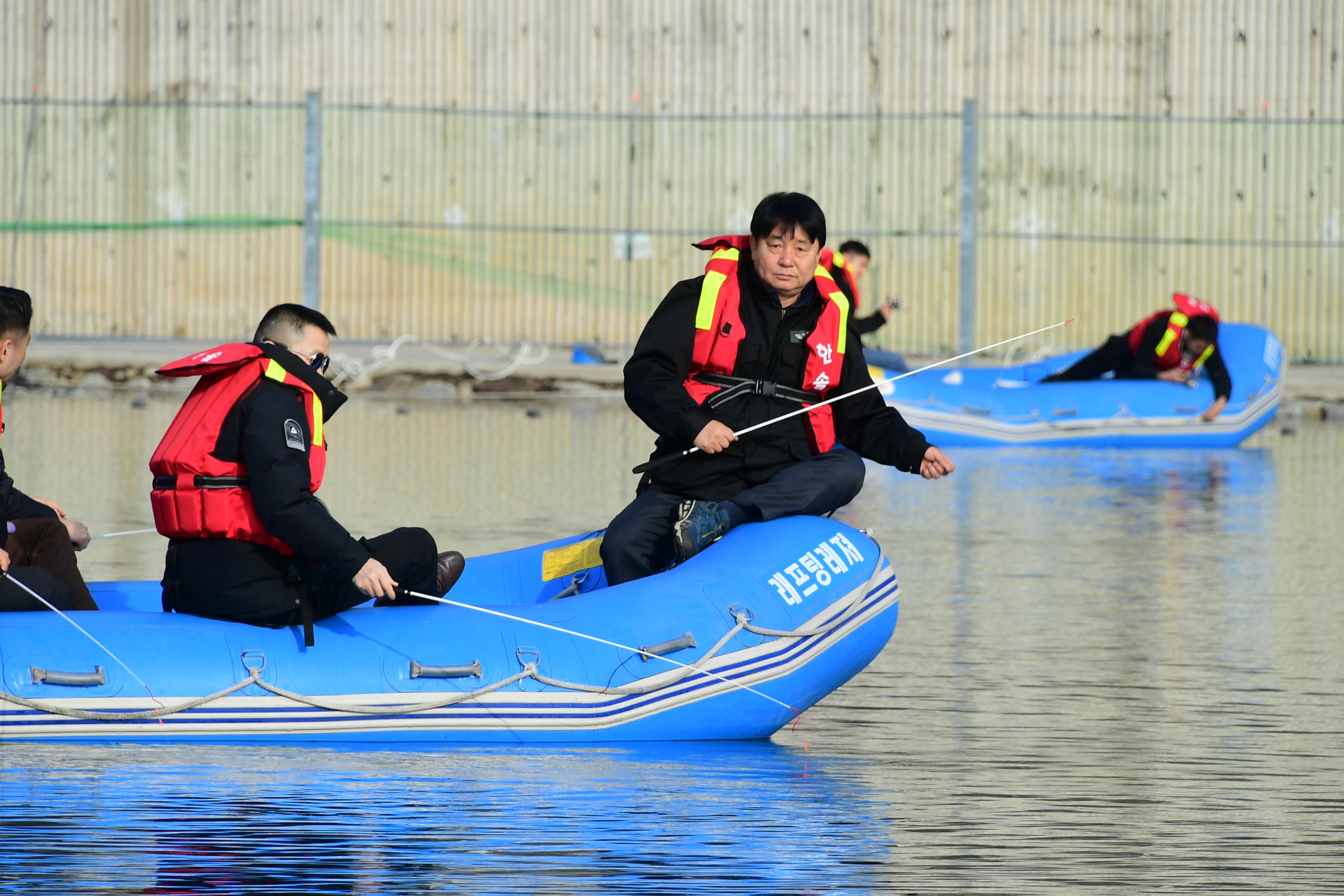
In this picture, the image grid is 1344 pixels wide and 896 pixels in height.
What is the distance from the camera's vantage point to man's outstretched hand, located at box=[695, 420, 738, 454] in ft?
18.8

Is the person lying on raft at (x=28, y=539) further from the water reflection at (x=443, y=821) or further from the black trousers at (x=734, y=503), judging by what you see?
the black trousers at (x=734, y=503)

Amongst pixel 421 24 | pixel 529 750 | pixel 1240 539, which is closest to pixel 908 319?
pixel 421 24

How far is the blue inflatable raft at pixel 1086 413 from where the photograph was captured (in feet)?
47.3

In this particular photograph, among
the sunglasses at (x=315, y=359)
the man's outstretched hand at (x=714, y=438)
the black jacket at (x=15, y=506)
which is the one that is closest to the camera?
the sunglasses at (x=315, y=359)

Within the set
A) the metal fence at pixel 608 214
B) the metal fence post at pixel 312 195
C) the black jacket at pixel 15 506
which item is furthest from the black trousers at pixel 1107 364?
the black jacket at pixel 15 506

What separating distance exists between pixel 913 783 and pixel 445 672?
119 centimetres

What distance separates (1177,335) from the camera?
14.5 meters

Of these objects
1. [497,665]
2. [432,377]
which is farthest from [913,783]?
[432,377]

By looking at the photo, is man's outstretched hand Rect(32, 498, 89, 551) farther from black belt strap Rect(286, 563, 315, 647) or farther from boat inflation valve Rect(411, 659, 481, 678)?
boat inflation valve Rect(411, 659, 481, 678)

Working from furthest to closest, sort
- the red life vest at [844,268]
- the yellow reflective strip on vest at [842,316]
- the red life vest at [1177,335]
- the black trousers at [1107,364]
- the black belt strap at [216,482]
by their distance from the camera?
1. the black trousers at [1107,364]
2. the red life vest at [1177,335]
3. the red life vest at [844,268]
4. the yellow reflective strip on vest at [842,316]
5. the black belt strap at [216,482]

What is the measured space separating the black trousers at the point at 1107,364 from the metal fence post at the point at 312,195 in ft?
25.1

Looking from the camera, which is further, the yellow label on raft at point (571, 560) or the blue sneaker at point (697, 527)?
the yellow label on raft at point (571, 560)

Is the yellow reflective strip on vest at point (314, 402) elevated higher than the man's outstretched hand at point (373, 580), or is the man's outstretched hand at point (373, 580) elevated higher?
the yellow reflective strip on vest at point (314, 402)

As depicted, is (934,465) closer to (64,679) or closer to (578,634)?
(578,634)
